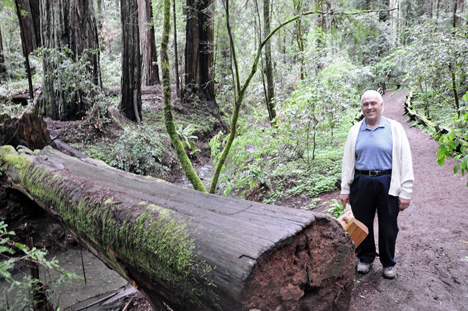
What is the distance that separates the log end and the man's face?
5.10 ft

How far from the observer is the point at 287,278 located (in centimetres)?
189

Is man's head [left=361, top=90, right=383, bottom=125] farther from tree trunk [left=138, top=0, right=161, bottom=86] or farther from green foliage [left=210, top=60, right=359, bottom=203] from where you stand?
tree trunk [left=138, top=0, right=161, bottom=86]

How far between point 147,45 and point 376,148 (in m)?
15.5

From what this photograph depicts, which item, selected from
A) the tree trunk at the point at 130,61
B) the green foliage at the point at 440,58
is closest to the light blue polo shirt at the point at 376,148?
the green foliage at the point at 440,58

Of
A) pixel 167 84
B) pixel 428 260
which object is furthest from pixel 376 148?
pixel 167 84

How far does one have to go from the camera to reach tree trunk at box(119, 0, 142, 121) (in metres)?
9.30

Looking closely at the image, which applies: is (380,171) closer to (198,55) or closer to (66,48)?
(66,48)

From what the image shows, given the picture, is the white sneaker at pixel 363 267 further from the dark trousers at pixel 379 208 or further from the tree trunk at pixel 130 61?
the tree trunk at pixel 130 61

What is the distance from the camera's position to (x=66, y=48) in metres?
8.58

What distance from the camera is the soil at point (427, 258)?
3008 mm

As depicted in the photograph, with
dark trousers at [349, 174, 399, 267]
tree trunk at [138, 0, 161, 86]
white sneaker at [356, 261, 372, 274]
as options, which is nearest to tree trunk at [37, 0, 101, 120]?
tree trunk at [138, 0, 161, 86]

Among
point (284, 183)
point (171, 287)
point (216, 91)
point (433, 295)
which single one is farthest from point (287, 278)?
point (216, 91)

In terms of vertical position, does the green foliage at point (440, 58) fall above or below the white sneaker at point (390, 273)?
above

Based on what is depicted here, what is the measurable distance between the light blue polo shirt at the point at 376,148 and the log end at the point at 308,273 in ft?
4.14
